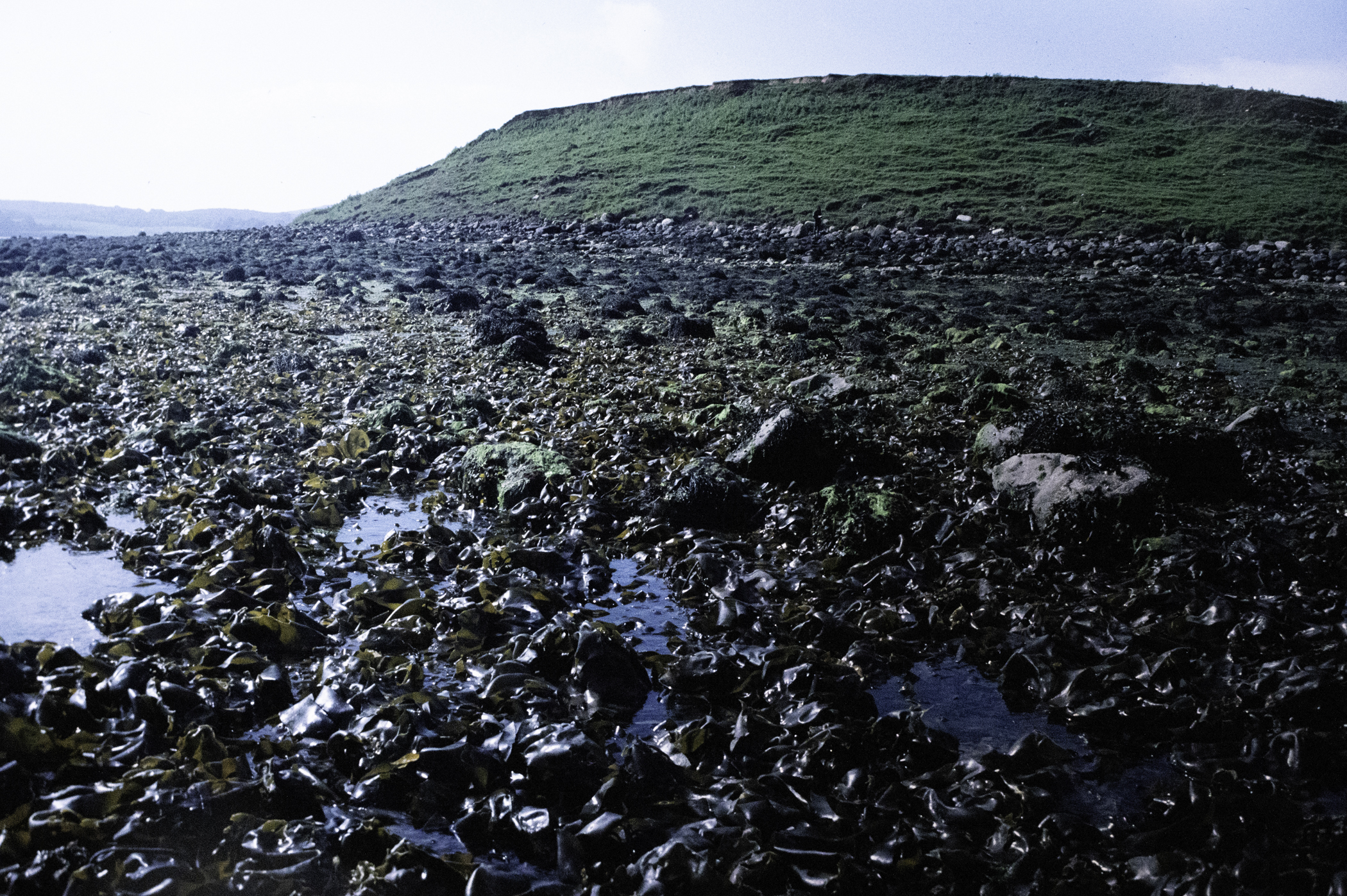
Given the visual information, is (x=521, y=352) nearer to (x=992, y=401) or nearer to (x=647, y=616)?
(x=992, y=401)

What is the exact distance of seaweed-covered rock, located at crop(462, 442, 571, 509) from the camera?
6.46m

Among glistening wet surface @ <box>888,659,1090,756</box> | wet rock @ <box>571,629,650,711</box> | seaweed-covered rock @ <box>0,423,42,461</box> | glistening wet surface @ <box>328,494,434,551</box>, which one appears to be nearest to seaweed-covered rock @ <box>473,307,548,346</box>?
glistening wet surface @ <box>328,494,434,551</box>

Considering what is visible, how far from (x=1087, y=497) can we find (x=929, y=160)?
46296mm

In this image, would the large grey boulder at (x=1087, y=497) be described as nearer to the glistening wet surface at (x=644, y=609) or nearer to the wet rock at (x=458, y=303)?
the glistening wet surface at (x=644, y=609)

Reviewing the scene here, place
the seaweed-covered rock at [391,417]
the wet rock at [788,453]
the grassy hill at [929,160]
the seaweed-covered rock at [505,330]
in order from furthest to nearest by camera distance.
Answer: the grassy hill at [929,160] < the seaweed-covered rock at [505,330] < the seaweed-covered rock at [391,417] < the wet rock at [788,453]

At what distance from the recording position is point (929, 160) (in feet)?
154

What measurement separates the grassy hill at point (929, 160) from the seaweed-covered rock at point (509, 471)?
29470 millimetres

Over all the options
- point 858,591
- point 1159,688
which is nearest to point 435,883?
point 858,591

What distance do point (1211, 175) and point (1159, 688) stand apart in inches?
1845

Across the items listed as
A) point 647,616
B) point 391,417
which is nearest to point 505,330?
point 391,417

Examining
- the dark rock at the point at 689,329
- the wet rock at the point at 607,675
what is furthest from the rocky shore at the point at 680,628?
the dark rock at the point at 689,329

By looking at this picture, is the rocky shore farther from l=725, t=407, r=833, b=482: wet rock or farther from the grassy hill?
the grassy hill

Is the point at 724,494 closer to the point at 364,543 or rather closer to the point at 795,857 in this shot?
the point at 364,543

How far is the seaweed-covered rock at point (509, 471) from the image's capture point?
21.2ft
